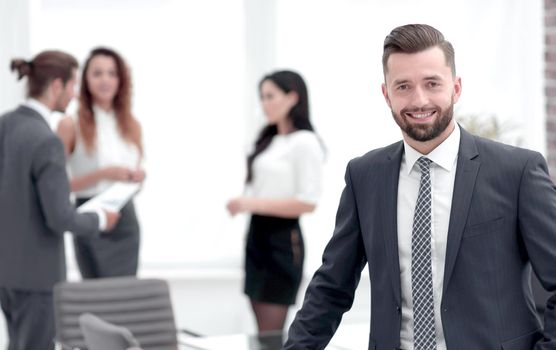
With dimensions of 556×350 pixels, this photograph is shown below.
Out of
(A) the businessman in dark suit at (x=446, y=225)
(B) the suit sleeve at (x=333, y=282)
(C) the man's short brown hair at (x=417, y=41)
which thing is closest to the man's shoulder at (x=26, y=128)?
(B) the suit sleeve at (x=333, y=282)

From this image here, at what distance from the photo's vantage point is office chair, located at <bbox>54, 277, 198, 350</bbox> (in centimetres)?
422

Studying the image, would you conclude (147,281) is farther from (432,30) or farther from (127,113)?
(432,30)

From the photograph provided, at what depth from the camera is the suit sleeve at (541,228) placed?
2.18 meters

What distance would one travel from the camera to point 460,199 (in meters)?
2.26

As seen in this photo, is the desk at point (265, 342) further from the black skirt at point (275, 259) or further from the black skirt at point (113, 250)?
the black skirt at point (113, 250)

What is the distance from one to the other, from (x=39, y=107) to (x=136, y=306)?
0.89 m

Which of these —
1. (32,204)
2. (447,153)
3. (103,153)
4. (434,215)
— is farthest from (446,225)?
(103,153)

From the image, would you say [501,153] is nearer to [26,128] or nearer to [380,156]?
[380,156]

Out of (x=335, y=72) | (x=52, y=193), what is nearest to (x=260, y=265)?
(x=52, y=193)

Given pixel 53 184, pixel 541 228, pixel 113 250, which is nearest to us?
pixel 541 228

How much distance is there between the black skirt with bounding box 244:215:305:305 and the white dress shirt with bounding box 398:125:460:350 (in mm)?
2545

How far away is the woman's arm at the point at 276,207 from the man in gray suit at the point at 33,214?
74 cm

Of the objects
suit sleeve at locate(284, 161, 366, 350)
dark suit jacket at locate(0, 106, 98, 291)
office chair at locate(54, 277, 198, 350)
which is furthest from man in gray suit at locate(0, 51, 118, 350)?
suit sleeve at locate(284, 161, 366, 350)

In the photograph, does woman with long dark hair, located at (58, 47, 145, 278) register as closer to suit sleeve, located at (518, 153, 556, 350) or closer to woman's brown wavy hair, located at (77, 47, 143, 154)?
woman's brown wavy hair, located at (77, 47, 143, 154)
